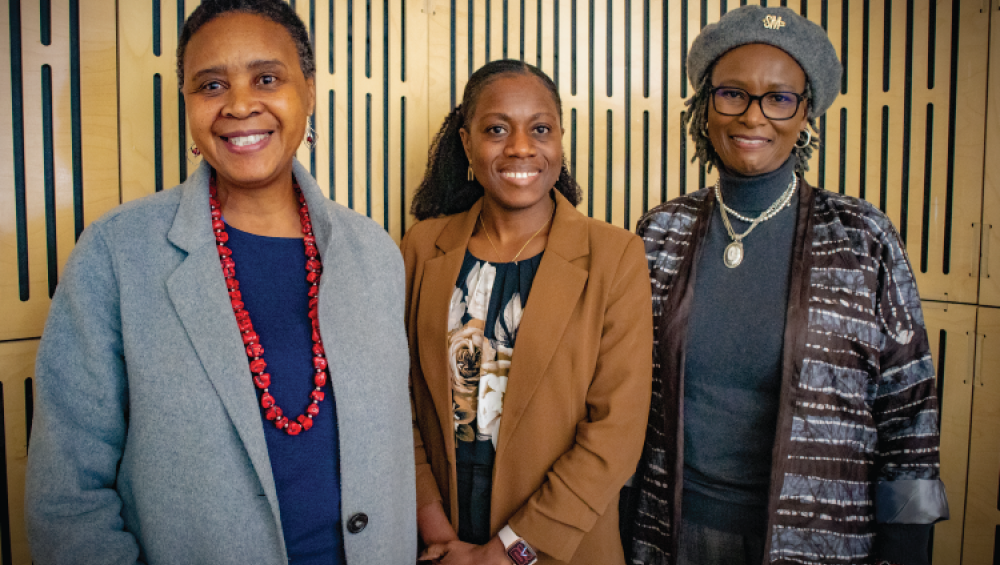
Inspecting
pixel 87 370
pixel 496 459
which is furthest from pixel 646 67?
pixel 87 370

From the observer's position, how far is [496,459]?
5.13 ft

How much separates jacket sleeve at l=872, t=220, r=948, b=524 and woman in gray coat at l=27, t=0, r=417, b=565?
143 centimetres

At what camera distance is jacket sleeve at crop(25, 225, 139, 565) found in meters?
1.05

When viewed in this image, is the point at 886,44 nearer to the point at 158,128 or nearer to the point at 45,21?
the point at 158,128

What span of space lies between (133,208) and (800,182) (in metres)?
1.98

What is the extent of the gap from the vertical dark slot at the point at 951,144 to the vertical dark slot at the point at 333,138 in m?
2.56

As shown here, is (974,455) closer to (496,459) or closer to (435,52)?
(496,459)

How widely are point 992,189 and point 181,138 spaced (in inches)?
123

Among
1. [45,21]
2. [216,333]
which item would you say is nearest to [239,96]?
[216,333]

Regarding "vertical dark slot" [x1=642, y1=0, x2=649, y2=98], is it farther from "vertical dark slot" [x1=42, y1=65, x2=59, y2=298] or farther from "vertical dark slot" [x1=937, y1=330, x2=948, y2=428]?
"vertical dark slot" [x1=42, y1=65, x2=59, y2=298]

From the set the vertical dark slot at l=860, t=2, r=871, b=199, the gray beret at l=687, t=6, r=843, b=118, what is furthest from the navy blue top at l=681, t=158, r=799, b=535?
the vertical dark slot at l=860, t=2, r=871, b=199

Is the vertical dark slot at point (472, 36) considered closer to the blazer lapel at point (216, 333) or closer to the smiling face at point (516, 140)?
the smiling face at point (516, 140)

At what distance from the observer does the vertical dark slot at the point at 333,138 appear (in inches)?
81.7

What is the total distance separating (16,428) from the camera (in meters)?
1.66
